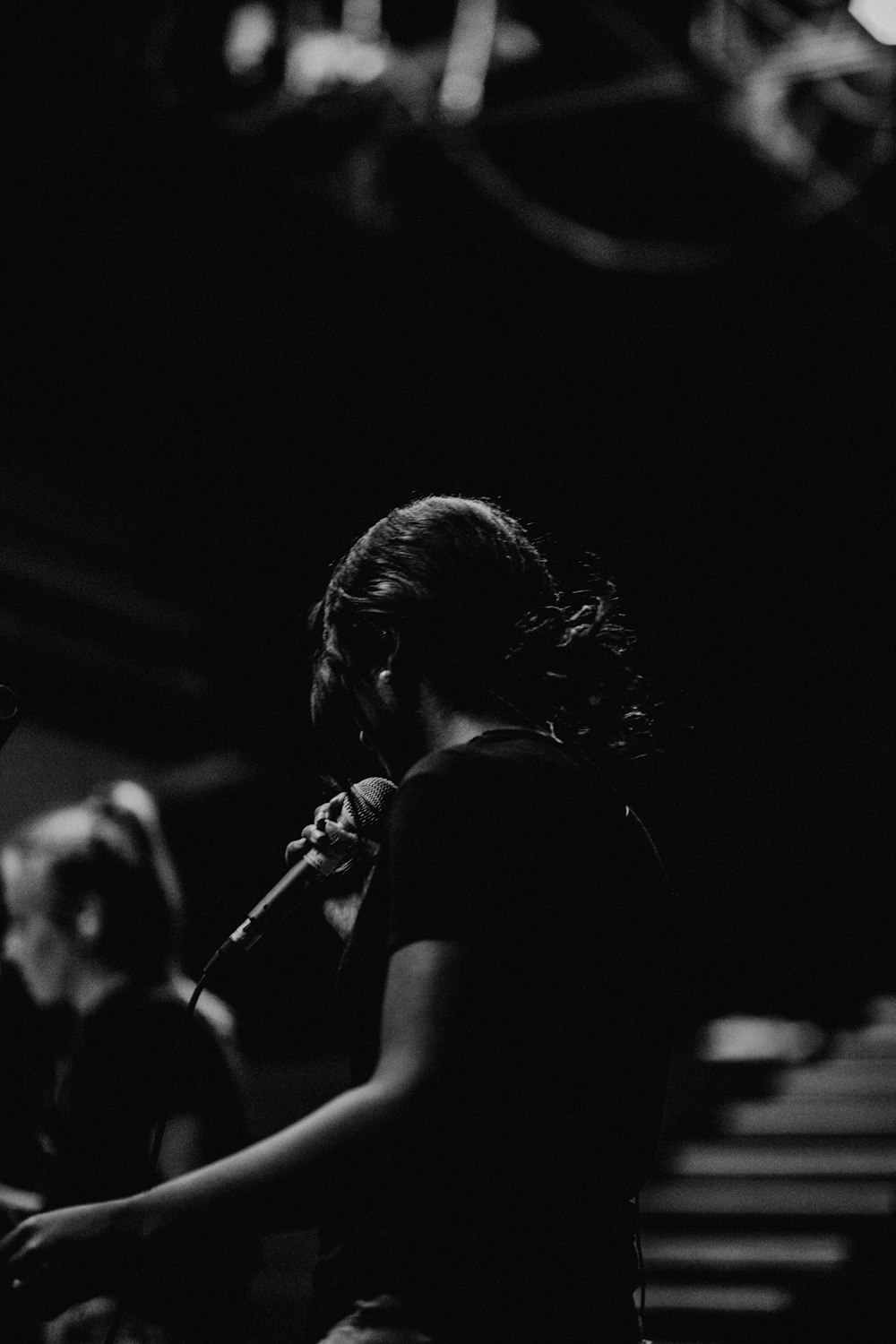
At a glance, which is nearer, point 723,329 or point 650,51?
point 650,51

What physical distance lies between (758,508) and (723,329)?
90 cm

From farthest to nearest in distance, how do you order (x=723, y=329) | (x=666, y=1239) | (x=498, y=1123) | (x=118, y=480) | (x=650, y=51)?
1. (x=118, y=480)
2. (x=723, y=329)
3. (x=666, y=1239)
4. (x=650, y=51)
5. (x=498, y=1123)

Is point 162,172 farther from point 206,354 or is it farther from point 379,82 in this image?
point 379,82

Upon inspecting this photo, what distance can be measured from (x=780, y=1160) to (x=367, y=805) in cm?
472

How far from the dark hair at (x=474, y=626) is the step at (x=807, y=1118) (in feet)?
15.2

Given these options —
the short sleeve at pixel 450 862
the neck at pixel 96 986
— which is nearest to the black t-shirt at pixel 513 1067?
the short sleeve at pixel 450 862

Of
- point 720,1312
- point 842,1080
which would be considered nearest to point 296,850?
point 720,1312

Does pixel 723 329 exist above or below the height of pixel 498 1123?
above

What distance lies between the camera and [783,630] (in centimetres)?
874

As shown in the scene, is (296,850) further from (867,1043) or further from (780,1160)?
(867,1043)

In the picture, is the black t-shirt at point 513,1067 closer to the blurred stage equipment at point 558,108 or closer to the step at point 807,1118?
the blurred stage equipment at point 558,108

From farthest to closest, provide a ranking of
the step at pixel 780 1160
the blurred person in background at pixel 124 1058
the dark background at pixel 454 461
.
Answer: the dark background at pixel 454 461
the step at pixel 780 1160
the blurred person in background at pixel 124 1058

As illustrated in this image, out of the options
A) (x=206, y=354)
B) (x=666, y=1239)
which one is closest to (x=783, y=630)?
(x=206, y=354)

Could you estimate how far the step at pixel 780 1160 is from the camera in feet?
19.0
